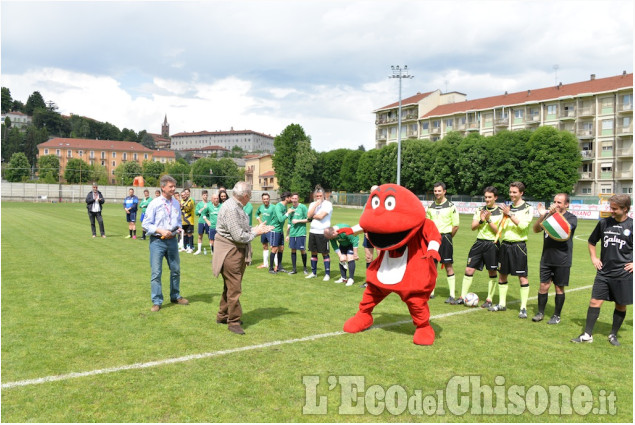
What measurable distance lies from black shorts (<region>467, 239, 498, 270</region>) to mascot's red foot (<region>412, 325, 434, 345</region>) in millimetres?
2521

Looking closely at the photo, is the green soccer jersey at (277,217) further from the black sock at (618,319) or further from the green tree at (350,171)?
the green tree at (350,171)

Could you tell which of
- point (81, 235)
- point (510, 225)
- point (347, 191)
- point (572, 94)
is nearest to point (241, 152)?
point (347, 191)

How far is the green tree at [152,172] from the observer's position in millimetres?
105863

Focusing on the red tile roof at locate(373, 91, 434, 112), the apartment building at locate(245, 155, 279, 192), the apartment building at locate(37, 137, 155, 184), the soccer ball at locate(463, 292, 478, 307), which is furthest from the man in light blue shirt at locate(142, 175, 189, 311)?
the apartment building at locate(37, 137, 155, 184)

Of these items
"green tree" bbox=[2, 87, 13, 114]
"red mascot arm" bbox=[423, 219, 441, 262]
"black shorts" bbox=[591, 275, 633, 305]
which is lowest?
"black shorts" bbox=[591, 275, 633, 305]

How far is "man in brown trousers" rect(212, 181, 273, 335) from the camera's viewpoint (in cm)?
701

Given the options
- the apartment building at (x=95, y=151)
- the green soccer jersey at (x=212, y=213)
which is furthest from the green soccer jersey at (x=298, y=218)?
the apartment building at (x=95, y=151)

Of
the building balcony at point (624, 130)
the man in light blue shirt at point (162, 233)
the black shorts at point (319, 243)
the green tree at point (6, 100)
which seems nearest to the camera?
the man in light blue shirt at point (162, 233)

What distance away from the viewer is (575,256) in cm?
1659

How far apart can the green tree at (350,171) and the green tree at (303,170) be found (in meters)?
5.92

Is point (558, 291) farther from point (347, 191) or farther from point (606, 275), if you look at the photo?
point (347, 191)

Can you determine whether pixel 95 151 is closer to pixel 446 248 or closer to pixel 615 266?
pixel 446 248

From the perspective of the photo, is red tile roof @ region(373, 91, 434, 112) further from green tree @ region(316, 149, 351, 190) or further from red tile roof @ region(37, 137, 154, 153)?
red tile roof @ region(37, 137, 154, 153)

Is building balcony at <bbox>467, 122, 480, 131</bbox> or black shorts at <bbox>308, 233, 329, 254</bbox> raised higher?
building balcony at <bbox>467, 122, 480, 131</bbox>
